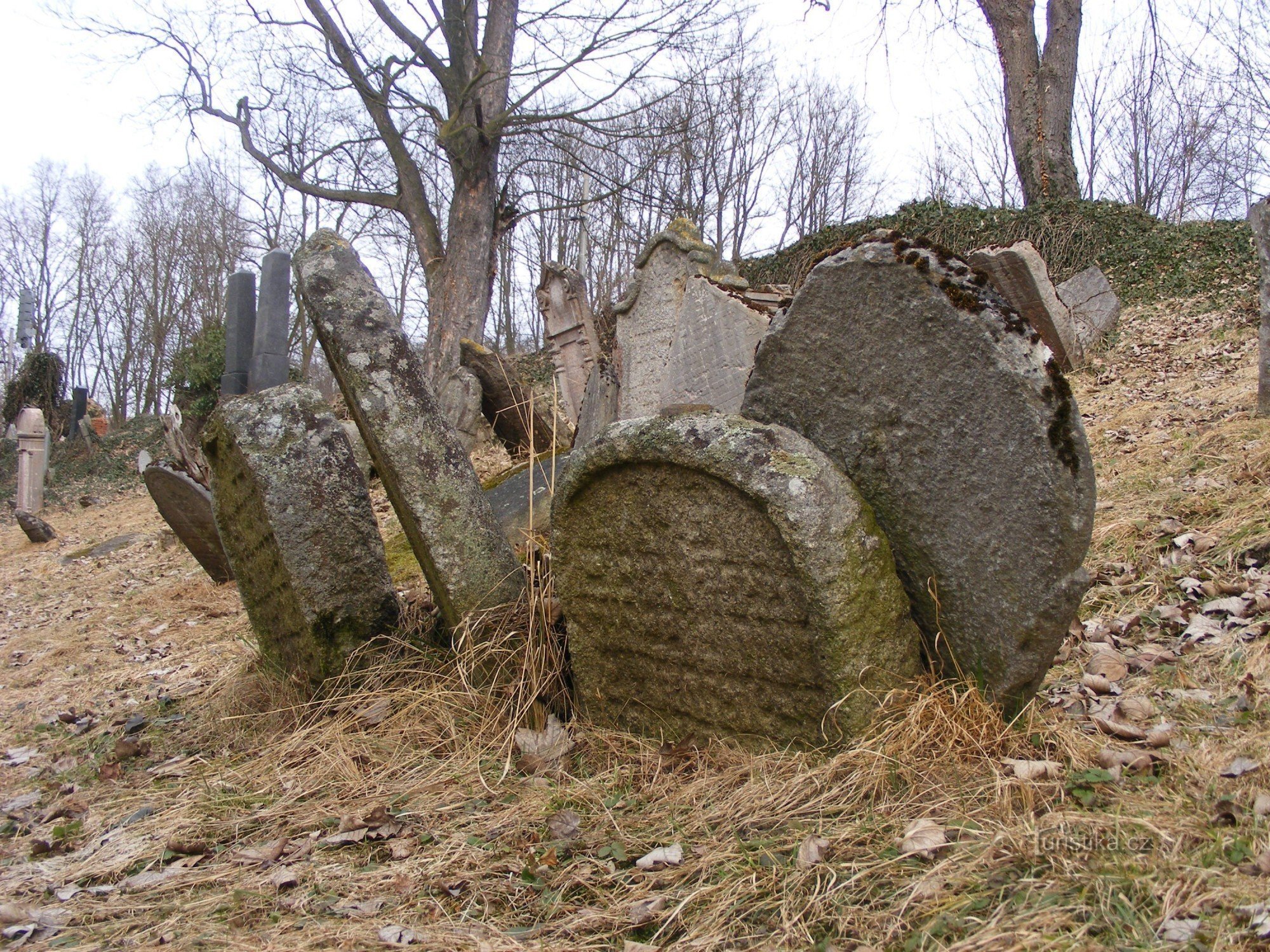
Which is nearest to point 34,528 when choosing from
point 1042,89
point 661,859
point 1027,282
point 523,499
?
point 523,499

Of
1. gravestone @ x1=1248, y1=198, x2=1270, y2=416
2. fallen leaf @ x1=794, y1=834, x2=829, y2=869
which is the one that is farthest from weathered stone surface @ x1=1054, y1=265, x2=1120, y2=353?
fallen leaf @ x1=794, y1=834, x2=829, y2=869

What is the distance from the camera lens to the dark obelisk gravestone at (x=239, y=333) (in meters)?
10.9

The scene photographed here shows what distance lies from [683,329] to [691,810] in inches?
153

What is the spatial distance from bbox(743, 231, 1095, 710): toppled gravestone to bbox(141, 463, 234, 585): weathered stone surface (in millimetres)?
5886

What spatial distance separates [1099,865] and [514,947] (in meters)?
1.15

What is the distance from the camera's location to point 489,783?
8.91 feet

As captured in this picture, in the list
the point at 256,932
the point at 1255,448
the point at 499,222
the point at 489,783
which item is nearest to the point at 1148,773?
the point at 489,783

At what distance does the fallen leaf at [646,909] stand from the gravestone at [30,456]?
15154mm

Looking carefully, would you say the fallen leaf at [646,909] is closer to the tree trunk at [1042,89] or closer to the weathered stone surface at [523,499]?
the weathered stone surface at [523,499]

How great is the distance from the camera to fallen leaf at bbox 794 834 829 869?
1894mm

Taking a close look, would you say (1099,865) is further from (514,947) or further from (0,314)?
(0,314)

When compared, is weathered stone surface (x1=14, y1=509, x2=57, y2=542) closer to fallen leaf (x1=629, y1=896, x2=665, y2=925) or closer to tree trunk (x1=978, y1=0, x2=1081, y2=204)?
fallen leaf (x1=629, y1=896, x2=665, y2=925)

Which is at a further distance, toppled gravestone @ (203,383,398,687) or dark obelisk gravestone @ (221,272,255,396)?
dark obelisk gravestone @ (221,272,255,396)

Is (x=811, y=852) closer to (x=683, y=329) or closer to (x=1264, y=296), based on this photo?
(x=683, y=329)
